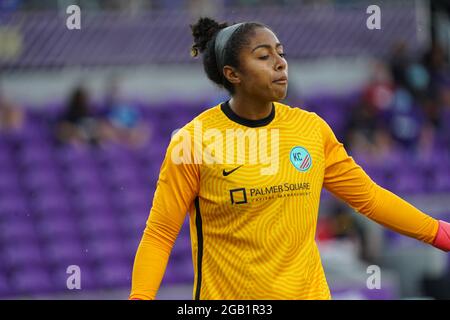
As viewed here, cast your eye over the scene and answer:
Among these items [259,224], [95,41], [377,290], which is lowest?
[377,290]

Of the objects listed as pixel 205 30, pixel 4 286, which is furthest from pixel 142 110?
pixel 205 30

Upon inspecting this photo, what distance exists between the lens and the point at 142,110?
12.1m

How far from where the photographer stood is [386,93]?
1178 centimetres

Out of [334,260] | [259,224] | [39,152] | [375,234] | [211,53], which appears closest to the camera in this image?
[259,224]

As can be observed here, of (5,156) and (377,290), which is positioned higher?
(5,156)

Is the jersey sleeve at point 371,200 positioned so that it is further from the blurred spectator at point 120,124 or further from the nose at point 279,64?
the blurred spectator at point 120,124

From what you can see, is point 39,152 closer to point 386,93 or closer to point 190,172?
point 386,93

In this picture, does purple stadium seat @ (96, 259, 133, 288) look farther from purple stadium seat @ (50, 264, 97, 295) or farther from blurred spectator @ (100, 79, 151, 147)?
blurred spectator @ (100, 79, 151, 147)

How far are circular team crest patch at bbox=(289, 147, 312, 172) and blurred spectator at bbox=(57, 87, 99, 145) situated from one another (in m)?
6.94

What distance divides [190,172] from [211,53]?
20.4 inches

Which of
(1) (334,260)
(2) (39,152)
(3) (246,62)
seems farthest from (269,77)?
(2) (39,152)

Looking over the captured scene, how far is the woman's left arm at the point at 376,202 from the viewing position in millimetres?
4266

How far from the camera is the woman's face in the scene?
161 inches

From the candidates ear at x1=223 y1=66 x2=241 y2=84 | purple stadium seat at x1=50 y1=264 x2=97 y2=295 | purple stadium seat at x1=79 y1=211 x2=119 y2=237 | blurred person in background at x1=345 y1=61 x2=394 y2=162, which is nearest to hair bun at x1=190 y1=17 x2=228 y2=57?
ear at x1=223 y1=66 x2=241 y2=84
